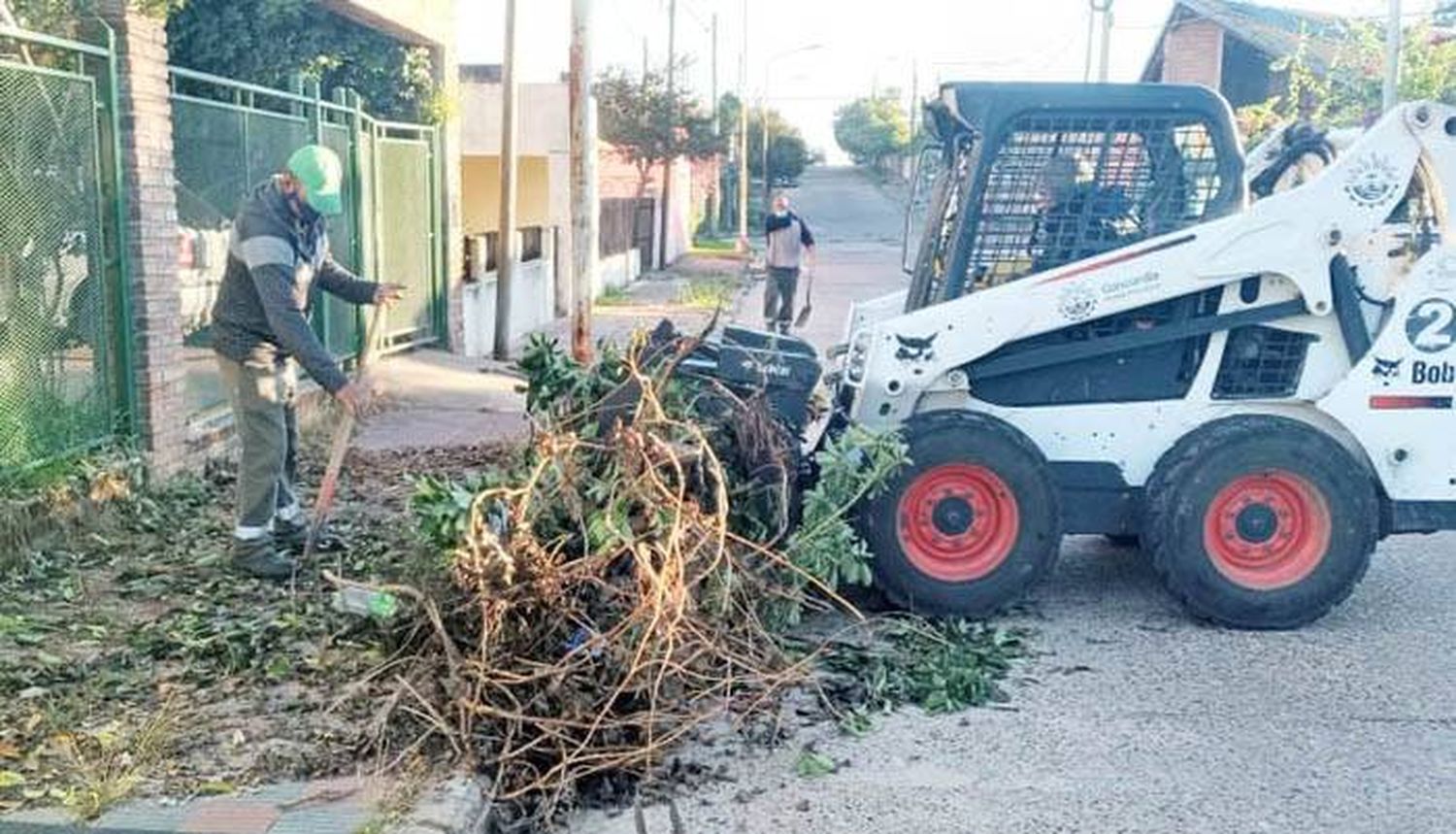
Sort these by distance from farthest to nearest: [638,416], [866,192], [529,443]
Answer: [866,192] → [529,443] → [638,416]

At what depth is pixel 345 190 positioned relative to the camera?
1182 centimetres

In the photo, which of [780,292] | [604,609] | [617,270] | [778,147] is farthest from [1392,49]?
[778,147]

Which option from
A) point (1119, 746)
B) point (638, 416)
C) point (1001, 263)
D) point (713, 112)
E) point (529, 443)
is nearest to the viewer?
point (1119, 746)

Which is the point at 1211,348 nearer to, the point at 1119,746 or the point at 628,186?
the point at 1119,746

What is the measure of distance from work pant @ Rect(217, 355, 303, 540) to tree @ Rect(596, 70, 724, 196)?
31.7 metres

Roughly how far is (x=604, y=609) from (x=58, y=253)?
155 inches

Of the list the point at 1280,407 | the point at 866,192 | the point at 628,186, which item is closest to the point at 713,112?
the point at 628,186

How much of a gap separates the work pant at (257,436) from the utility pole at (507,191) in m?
9.94

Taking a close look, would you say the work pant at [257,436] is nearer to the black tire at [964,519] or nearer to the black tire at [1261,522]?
the black tire at [964,519]

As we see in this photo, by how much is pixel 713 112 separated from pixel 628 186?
7.80m

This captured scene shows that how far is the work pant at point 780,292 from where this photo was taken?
58.5 feet

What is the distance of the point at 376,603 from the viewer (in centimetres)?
506

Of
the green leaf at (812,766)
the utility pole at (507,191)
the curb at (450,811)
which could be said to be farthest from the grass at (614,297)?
A: the curb at (450,811)

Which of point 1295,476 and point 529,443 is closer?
point 529,443
